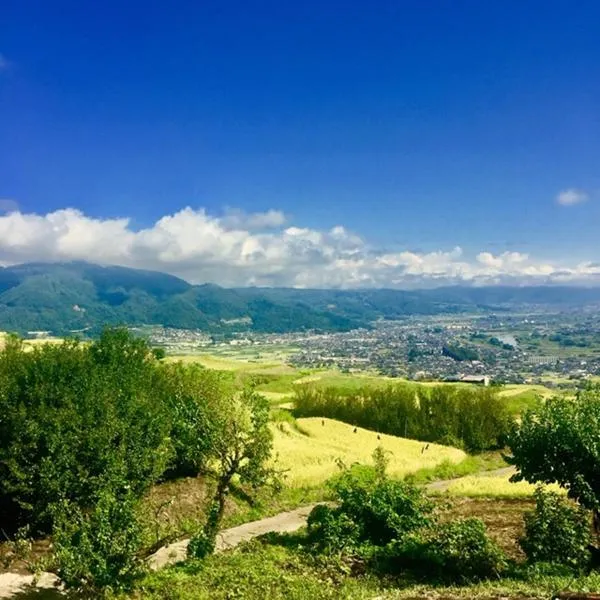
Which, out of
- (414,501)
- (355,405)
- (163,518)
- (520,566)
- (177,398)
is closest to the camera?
(520,566)

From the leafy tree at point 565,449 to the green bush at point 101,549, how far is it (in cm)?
1454

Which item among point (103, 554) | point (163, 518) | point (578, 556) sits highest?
point (103, 554)

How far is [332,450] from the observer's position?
2032 inches

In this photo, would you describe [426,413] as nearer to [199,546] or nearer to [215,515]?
[215,515]

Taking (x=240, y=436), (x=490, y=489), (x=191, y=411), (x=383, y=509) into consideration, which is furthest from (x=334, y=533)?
(x=490, y=489)

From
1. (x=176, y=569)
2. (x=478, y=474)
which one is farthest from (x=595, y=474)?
(x=478, y=474)

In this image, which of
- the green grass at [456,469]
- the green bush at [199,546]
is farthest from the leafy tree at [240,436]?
the green grass at [456,469]

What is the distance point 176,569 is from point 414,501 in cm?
1088

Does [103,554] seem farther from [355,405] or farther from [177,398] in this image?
[355,405]

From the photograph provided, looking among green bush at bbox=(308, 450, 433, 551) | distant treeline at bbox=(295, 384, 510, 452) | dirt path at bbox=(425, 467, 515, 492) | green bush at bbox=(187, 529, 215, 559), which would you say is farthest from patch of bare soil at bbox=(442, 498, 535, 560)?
distant treeline at bbox=(295, 384, 510, 452)

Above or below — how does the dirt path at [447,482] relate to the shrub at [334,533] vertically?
below

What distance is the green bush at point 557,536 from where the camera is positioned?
2117cm

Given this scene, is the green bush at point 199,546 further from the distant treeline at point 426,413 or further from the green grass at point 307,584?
the distant treeline at point 426,413

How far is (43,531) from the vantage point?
27.4 metres
